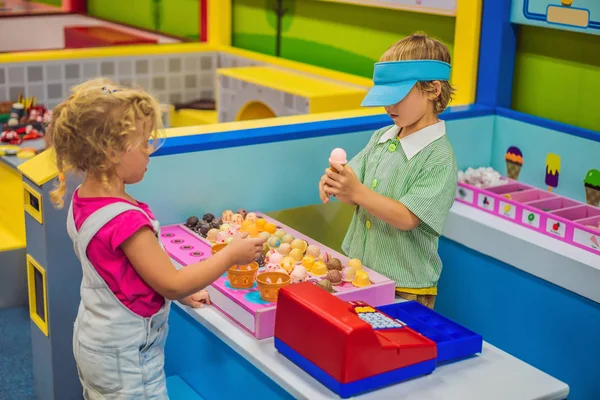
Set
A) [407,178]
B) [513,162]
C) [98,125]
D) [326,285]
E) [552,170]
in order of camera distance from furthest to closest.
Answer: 1. [513,162]
2. [552,170]
3. [407,178]
4. [326,285]
5. [98,125]

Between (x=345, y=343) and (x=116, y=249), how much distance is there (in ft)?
1.47

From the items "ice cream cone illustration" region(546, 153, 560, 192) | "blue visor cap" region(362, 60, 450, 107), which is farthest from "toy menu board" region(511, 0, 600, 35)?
"blue visor cap" region(362, 60, 450, 107)

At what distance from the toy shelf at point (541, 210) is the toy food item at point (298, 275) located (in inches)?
30.9

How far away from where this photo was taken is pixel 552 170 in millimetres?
2664

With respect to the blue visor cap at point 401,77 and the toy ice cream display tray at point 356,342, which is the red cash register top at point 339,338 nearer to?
the toy ice cream display tray at point 356,342

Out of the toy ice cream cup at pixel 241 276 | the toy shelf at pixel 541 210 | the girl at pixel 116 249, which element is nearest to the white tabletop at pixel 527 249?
the toy shelf at pixel 541 210

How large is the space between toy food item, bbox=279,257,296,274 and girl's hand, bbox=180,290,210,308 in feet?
0.62

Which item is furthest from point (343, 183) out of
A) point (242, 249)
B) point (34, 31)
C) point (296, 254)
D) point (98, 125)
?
point (34, 31)

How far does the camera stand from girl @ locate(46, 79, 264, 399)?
1.50m

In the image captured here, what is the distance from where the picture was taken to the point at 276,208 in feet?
8.09

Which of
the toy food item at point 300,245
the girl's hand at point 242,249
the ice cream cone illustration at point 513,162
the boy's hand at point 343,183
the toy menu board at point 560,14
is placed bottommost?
the toy food item at point 300,245

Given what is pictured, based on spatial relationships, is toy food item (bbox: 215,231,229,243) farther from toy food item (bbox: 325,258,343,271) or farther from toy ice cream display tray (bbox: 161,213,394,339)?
toy food item (bbox: 325,258,343,271)

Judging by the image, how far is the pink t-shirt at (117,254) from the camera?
1.52m

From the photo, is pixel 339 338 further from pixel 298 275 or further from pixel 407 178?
pixel 407 178
